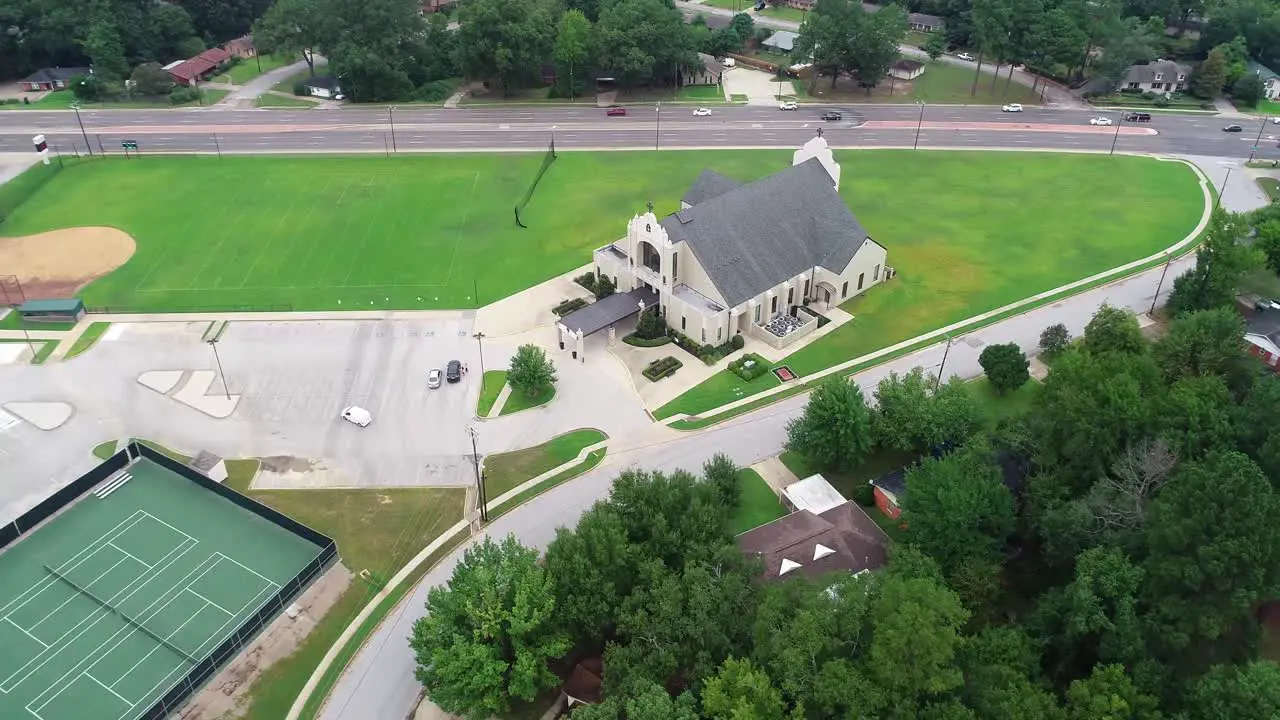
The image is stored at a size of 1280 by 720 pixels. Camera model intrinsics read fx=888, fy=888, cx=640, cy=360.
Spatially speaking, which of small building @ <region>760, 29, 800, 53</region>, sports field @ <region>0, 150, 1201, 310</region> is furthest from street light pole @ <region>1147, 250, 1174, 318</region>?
small building @ <region>760, 29, 800, 53</region>

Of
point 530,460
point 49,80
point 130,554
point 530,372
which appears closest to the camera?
point 130,554

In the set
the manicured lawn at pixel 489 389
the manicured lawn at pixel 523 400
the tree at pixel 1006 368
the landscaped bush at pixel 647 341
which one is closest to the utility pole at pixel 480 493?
the manicured lawn at pixel 489 389

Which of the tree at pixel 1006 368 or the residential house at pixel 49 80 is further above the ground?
the residential house at pixel 49 80

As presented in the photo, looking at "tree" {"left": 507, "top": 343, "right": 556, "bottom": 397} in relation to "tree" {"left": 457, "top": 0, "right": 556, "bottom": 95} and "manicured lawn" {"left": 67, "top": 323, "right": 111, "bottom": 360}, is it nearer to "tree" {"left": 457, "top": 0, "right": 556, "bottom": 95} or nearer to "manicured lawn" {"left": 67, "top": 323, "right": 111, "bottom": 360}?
"manicured lawn" {"left": 67, "top": 323, "right": 111, "bottom": 360}

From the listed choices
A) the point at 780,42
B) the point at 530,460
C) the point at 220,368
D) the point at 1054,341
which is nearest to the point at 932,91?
the point at 780,42

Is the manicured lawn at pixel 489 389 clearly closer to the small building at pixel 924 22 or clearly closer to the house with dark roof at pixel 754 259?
the house with dark roof at pixel 754 259

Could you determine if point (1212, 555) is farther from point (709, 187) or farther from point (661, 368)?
point (709, 187)
